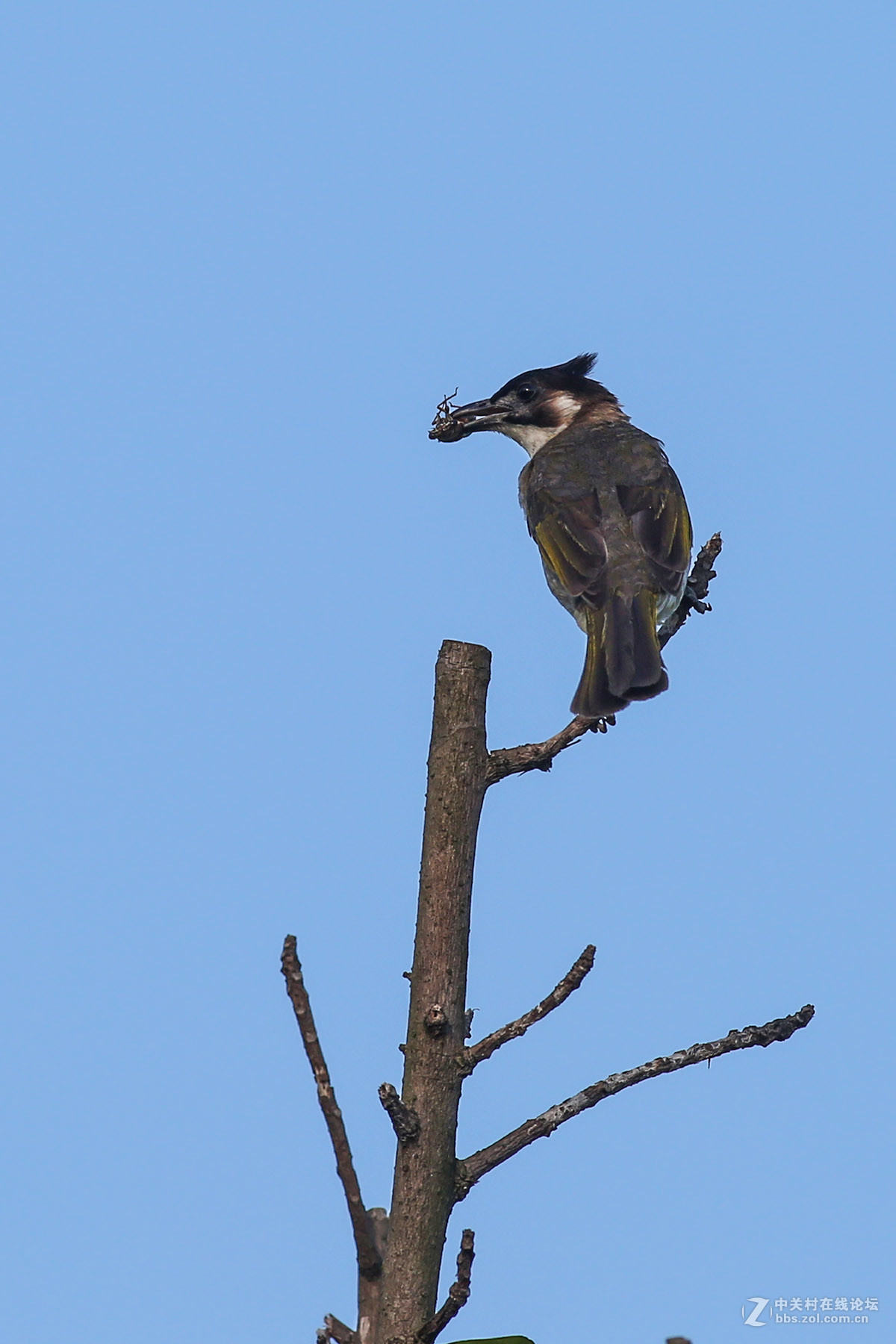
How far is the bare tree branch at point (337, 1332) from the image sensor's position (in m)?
3.16

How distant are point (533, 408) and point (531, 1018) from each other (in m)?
8.20

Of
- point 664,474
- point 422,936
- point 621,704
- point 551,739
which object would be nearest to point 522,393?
point 664,474

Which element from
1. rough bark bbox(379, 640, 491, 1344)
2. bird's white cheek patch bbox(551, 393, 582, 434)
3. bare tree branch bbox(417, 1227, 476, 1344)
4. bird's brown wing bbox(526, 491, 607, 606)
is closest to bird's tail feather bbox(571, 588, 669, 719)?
bird's brown wing bbox(526, 491, 607, 606)

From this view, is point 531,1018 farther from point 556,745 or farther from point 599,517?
point 599,517

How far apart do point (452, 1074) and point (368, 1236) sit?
612mm

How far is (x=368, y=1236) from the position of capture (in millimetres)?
3219

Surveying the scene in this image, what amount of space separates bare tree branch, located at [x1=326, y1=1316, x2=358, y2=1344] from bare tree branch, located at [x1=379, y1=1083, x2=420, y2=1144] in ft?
1.69

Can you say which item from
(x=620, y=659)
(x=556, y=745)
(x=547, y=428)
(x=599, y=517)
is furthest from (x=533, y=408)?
(x=556, y=745)

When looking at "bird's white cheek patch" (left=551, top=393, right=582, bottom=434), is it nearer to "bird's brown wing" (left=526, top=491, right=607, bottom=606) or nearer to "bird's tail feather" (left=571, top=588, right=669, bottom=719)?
"bird's brown wing" (left=526, top=491, right=607, bottom=606)

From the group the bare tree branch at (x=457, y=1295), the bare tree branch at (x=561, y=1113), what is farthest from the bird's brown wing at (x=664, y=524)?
the bare tree branch at (x=457, y=1295)

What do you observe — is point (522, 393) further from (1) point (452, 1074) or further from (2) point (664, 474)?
(1) point (452, 1074)

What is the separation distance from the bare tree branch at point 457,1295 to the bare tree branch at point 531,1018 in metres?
0.64

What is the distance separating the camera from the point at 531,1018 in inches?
151

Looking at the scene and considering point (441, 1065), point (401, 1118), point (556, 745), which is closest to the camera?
point (401, 1118)
